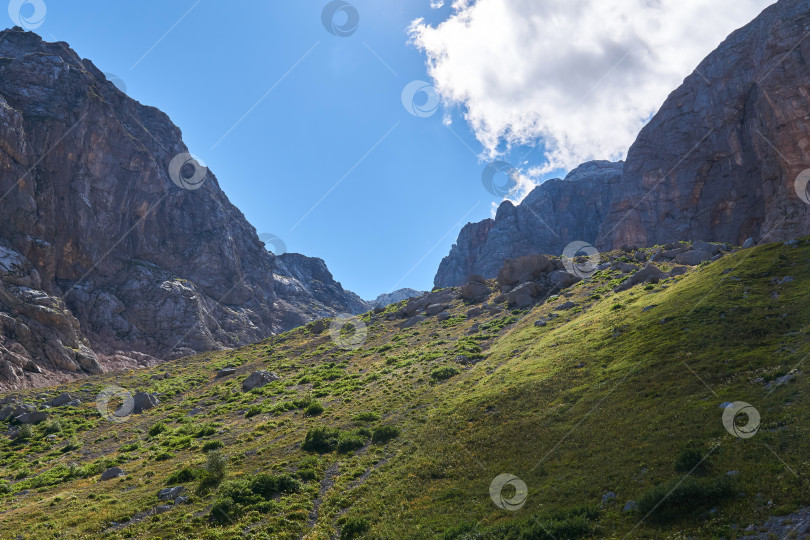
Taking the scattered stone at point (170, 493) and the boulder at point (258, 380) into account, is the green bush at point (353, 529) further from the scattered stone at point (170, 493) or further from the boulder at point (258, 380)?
the boulder at point (258, 380)

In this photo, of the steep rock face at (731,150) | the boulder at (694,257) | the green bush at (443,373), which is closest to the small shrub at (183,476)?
the green bush at (443,373)

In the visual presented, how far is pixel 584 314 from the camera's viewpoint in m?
55.2

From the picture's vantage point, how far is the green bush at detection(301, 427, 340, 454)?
3209 cm

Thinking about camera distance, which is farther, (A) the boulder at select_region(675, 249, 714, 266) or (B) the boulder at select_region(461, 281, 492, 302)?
(B) the boulder at select_region(461, 281, 492, 302)

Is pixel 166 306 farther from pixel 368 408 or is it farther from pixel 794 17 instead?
pixel 794 17

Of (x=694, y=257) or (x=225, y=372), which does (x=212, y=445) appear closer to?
(x=225, y=372)

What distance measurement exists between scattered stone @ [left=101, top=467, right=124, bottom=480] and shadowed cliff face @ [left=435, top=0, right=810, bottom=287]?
11480 cm

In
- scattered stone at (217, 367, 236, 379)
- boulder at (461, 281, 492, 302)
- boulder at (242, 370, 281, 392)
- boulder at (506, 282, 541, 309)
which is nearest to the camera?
boulder at (242, 370, 281, 392)

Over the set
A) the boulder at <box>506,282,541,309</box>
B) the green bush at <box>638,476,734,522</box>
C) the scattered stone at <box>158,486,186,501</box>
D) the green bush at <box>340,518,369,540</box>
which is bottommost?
the green bush at <box>638,476,734,522</box>

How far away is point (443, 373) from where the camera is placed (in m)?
47.4

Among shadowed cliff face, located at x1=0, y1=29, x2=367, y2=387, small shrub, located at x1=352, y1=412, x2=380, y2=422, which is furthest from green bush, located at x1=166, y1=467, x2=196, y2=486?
shadowed cliff face, located at x1=0, y1=29, x2=367, y2=387

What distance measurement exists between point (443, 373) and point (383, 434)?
1585 centimetres

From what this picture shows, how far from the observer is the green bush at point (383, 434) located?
106 feet

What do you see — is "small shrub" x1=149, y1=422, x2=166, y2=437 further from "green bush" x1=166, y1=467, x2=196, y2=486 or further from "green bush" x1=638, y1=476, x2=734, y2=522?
"green bush" x1=638, y1=476, x2=734, y2=522
